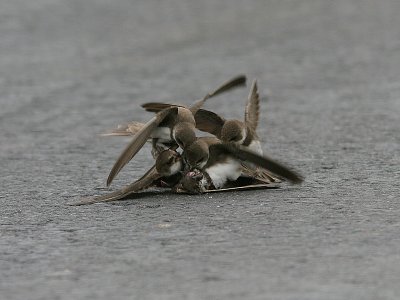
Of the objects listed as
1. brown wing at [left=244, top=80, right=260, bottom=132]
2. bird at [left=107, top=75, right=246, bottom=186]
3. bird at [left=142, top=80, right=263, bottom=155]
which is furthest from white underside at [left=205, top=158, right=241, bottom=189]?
brown wing at [left=244, top=80, right=260, bottom=132]

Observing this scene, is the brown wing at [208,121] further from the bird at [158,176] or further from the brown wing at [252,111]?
the bird at [158,176]

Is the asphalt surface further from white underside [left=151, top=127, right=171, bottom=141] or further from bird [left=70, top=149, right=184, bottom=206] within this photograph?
white underside [left=151, top=127, right=171, bottom=141]

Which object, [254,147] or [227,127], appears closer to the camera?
[227,127]

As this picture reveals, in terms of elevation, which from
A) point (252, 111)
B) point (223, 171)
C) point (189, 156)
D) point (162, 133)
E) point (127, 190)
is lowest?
point (127, 190)

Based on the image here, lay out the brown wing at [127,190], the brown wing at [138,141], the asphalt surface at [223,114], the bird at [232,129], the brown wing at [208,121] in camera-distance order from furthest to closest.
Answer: the brown wing at [208,121], the bird at [232,129], the brown wing at [127,190], the brown wing at [138,141], the asphalt surface at [223,114]

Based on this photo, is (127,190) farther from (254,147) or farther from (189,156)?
(254,147)

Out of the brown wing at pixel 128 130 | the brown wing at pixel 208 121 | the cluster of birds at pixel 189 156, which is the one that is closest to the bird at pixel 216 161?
the cluster of birds at pixel 189 156

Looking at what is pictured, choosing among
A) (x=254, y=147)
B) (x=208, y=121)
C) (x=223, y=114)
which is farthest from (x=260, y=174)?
(x=223, y=114)
